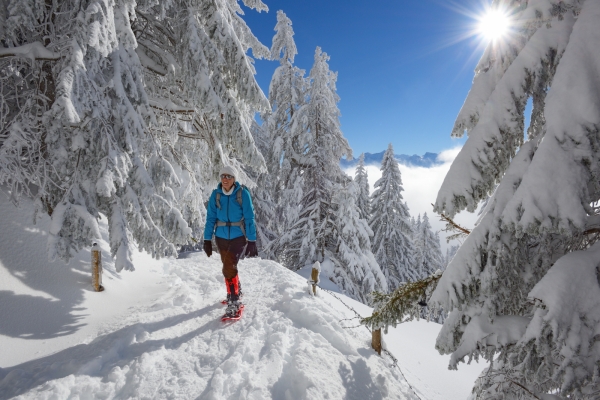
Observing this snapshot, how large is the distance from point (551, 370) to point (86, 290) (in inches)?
265

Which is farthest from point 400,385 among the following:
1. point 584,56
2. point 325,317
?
point 584,56

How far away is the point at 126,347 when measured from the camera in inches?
157

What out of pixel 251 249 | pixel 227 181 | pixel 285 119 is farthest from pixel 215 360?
pixel 285 119

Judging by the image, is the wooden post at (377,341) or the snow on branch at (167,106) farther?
the snow on branch at (167,106)

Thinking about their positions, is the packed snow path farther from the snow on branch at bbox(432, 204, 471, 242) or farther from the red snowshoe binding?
the snow on branch at bbox(432, 204, 471, 242)

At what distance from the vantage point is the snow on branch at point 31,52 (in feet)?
14.9

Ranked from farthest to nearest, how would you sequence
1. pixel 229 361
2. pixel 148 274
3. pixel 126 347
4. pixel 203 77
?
pixel 148 274 → pixel 203 77 → pixel 126 347 → pixel 229 361

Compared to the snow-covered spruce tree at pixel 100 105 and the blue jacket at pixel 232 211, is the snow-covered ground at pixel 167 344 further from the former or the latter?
the blue jacket at pixel 232 211

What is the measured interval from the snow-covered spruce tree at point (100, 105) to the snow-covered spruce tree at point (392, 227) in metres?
20.4

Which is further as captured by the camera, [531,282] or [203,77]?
[203,77]

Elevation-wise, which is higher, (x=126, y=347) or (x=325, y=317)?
(x=325, y=317)

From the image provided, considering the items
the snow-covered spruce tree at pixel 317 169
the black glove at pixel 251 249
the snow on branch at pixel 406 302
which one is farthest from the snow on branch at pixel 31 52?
the snow-covered spruce tree at pixel 317 169

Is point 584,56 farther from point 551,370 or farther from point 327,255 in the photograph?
point 327,255

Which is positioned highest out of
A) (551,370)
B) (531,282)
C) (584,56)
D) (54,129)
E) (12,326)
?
(584,56)
